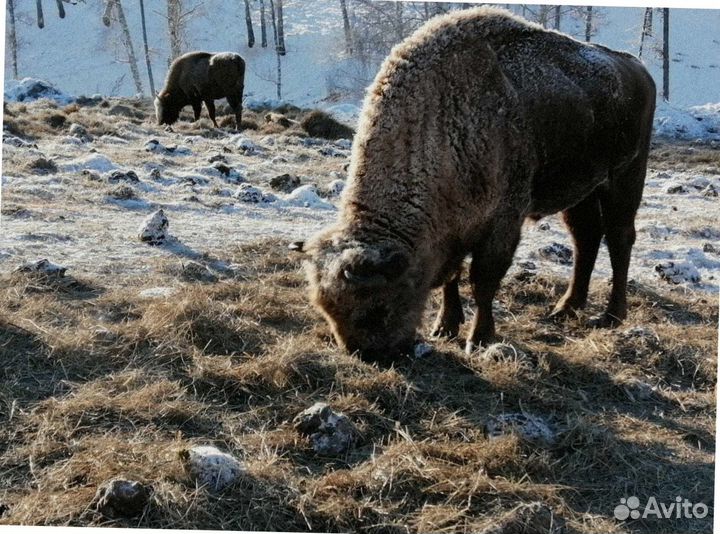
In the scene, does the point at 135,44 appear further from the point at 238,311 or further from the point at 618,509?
the point at 618,509

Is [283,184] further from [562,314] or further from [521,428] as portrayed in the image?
[521,428]

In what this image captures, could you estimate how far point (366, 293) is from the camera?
4.16m

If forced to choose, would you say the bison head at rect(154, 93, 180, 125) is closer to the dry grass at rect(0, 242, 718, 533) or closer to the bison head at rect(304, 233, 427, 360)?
the dry grass at rect(0, 242, 718, 533)

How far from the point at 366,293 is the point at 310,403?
27.1 inches

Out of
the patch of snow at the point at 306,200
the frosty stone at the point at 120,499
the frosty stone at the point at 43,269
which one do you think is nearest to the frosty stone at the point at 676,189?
the patch of snow at the point at 306,200

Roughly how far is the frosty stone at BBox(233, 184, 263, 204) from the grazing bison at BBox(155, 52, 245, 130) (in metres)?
11.7

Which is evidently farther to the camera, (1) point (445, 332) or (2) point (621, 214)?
(2) point (621, 214)

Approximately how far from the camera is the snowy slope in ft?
107

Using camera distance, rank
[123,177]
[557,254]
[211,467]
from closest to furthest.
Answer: [211,467] → [557,254] → [123,177]

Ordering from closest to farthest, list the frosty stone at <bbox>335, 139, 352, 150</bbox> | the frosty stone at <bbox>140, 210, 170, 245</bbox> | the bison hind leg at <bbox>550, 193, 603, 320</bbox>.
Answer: the bison hind leg at <bbox>550, 193, 603, 320</bbox>
the frosty stone at <bbox>140, 210, 170, 245</bbox>
the frosty stone at <bbox>335, 139, 352, 150</bbox>

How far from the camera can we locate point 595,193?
20.7ft

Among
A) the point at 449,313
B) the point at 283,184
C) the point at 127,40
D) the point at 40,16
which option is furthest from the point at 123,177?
the point at 40,16

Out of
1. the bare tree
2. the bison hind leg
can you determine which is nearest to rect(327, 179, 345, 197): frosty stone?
the bison hind leg

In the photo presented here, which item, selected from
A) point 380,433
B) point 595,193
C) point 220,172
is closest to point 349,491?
point 380,433
